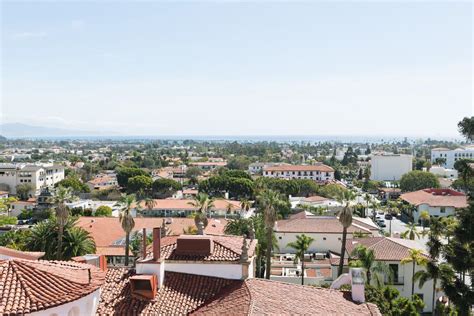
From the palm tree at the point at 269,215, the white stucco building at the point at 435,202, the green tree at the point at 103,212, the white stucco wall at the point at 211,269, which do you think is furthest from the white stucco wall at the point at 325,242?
the green tree at the point at 103,212

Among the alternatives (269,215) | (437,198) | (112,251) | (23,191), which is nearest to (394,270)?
(269,215)

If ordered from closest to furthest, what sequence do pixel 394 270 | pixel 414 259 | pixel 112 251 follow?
1. pixel 414 259
2. pixel 394 270
3. pixel 112 251

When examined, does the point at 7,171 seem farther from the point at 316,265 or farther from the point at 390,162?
the point at 390,162

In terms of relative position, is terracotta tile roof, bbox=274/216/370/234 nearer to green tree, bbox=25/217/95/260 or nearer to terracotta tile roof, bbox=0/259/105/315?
green tree, bbox=25/217/95/260

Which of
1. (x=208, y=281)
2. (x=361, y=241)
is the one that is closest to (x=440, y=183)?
(x=361, y=241)

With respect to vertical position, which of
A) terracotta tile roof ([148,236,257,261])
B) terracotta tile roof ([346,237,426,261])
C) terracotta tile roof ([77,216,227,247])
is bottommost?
terracotta tile roof ([77,216,227,247])

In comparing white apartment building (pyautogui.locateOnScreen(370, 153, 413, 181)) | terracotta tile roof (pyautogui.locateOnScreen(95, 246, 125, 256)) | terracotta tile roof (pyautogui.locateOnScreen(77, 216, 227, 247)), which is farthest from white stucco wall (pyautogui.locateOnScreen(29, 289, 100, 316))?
white apartment building (pyautogui.locateOnScreen(370, 153, 413, 181))

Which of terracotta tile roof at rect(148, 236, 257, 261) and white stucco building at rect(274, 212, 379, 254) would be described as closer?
terracotta tile roof at rect(148, 236, 257, 261)

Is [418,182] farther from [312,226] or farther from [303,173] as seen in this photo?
[312,226]
